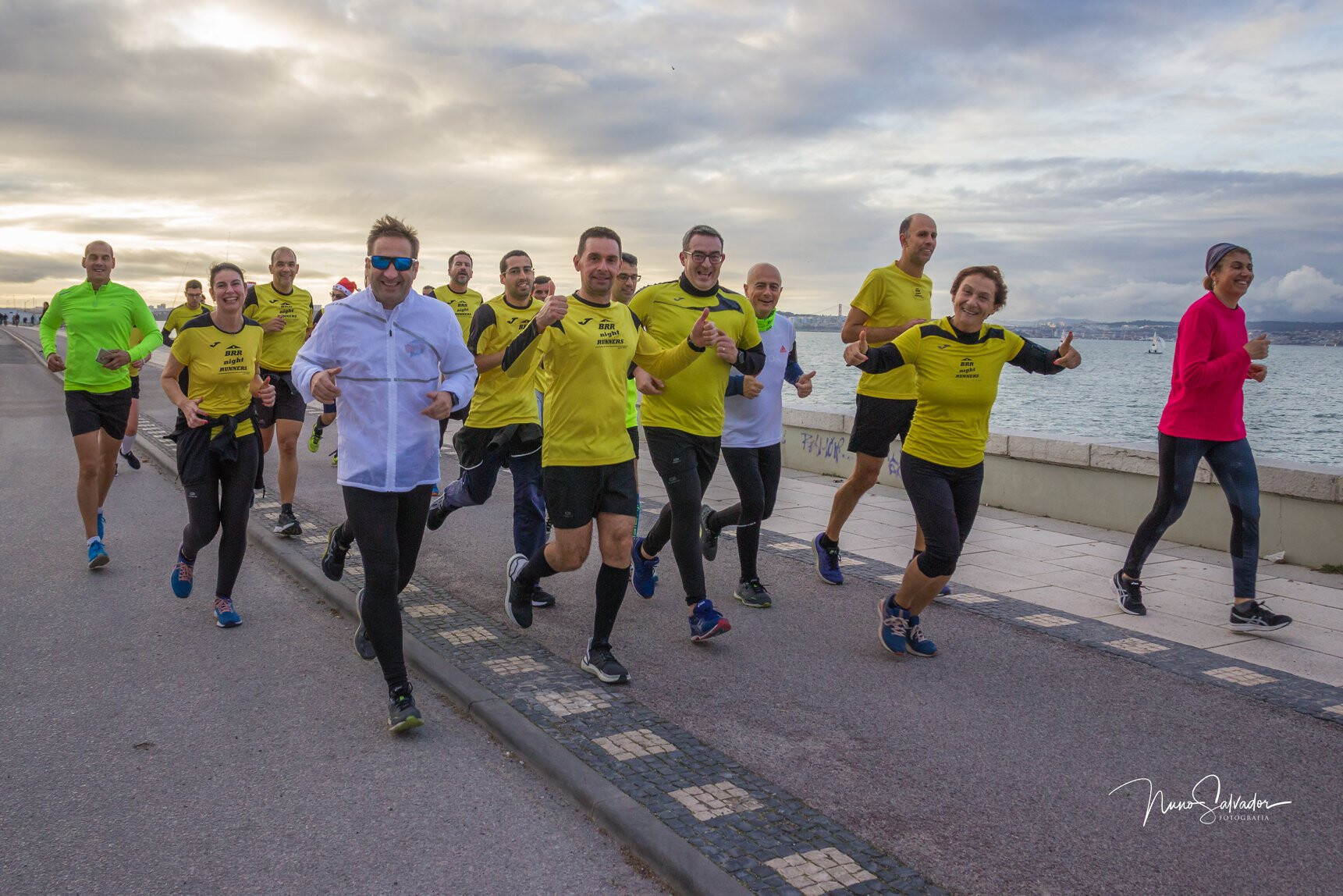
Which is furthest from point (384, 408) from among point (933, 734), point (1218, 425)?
point (1218, 425)

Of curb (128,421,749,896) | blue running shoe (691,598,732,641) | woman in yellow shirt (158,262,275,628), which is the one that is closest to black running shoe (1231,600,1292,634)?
blue running shoe (691,598,732,641)

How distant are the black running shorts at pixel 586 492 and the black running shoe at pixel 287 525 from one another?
13.1 ft

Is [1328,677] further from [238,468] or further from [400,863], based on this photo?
[238,468]

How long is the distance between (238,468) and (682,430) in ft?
8.37

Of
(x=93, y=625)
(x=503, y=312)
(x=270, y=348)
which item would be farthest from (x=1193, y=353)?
(x=270, y=348)

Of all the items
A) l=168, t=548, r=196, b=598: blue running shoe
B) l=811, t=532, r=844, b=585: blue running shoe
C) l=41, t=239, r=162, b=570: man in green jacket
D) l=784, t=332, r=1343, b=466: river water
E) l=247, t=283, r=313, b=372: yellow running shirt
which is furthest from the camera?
l=784, t=332, r=1343, b=466: river water

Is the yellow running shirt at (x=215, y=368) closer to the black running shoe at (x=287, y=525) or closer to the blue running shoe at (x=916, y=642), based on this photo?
the black running shoe at (x=287, y=525)

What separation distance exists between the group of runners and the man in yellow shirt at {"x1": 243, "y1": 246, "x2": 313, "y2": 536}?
1207mm

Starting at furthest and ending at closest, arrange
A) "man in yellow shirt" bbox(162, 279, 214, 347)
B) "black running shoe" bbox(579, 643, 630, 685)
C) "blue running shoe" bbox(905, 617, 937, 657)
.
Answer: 1. "man in yellow shirt" bbox(162, 279, 214, 347)
2. "blue running shoe" bbox(905, 617, 937, 657)
3. "black running shoe" bbox(579, 643, 630, 685)

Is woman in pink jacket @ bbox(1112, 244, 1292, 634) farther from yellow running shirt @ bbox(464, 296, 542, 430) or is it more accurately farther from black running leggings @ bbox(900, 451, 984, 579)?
yellow running shirt @ bbox(464, 296, 542, 430)

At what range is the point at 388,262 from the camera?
4535 millimetres

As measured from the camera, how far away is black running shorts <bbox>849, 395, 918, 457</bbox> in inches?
286

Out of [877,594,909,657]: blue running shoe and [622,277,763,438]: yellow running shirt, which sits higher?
[622,277,763,438]: yellow running shirt

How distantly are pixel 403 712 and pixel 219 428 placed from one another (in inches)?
101
